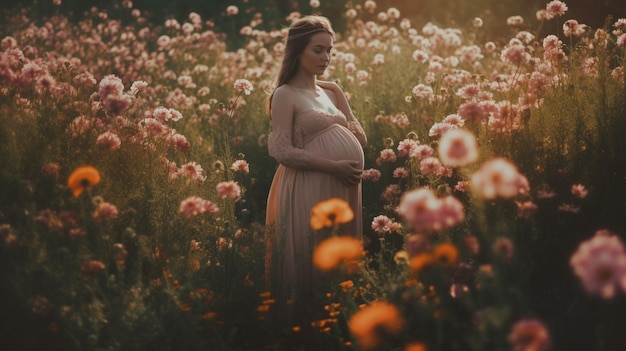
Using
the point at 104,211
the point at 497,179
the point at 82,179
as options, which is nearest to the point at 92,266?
the point at 104,211

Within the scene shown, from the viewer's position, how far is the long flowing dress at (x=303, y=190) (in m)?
3.95

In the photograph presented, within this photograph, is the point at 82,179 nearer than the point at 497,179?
No

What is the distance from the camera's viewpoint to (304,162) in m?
3.92

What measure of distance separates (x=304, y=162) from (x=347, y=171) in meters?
0.24

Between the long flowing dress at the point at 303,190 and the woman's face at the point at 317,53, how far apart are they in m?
0.25

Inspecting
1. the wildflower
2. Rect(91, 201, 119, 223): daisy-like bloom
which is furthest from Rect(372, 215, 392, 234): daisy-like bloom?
the wildflower

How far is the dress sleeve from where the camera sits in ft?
12.9

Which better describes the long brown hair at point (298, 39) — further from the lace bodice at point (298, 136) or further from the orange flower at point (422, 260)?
the orange flower at point (422, 260)

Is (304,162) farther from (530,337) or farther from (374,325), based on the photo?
(530,337)

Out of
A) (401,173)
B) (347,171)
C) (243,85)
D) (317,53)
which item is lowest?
(347,171)

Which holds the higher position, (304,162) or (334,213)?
(304,162)

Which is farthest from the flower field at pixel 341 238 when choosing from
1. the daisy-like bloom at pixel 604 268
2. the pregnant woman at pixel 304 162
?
the pregnant woman at pixel 304 162

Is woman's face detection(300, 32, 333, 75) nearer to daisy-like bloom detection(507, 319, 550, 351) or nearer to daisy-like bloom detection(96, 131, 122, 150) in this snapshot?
daisy-like bloom detection(96, 131, 122, 150)

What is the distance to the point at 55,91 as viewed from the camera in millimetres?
4148
